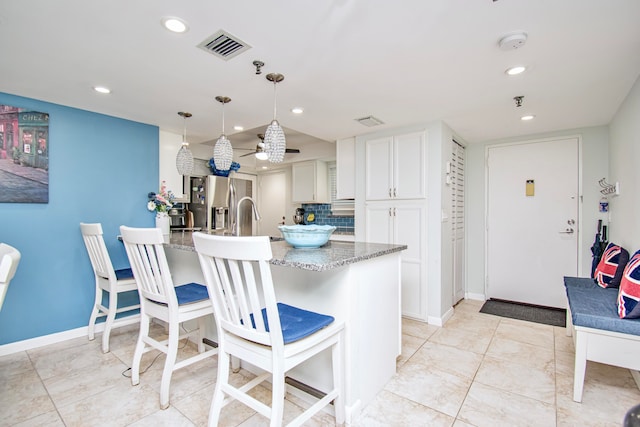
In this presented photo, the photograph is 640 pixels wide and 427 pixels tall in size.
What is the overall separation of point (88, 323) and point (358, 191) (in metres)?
3.17

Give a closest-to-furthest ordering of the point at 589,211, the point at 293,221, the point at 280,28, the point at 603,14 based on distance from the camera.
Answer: the point at 603,14
the point at 280,28
the point at 589,211
the point at 293,221

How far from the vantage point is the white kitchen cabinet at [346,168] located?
13.1 feet

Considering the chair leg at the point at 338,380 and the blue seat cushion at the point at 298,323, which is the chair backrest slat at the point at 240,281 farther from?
the chair leg at the point at 338,380

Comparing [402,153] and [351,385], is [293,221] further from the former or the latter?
[351,385]

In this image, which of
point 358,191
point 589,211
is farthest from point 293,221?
point 589,211

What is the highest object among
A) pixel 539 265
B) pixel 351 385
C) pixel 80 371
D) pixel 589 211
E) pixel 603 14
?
pixel 603 14

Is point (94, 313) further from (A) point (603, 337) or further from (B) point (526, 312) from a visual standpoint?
(B) point (526, 312)

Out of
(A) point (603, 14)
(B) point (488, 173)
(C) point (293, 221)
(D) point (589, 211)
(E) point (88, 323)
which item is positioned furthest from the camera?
(C) point (293, 221)

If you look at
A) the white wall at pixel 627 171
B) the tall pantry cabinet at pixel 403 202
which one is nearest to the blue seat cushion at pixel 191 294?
the tall pantry cabinet at pixel 403 202

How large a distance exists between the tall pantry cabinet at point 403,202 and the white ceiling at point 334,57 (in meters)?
0.50

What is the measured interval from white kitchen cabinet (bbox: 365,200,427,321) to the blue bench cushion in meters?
1.29

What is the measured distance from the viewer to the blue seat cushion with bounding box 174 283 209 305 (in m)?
1.98

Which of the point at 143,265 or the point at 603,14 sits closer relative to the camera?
the point at 603,14

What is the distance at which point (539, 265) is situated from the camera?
383 cm
